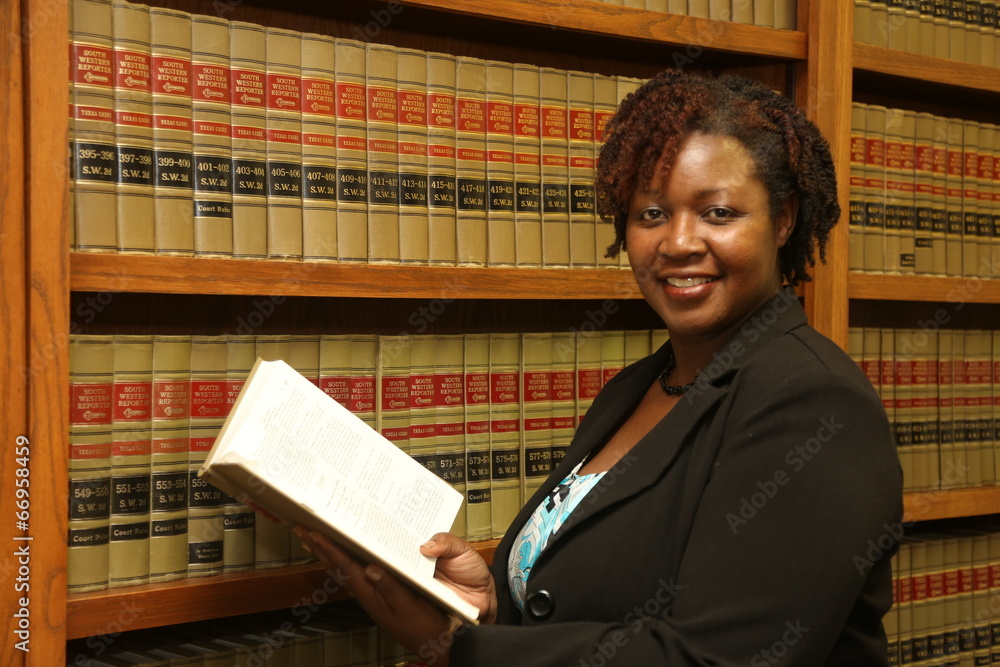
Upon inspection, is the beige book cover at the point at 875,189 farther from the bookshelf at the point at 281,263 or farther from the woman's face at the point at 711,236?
the woman's face at the point at 711,236

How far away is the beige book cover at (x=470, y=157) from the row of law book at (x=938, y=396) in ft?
2.42

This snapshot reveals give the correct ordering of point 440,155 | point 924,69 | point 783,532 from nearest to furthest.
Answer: point 783,532
point 440,155
point 924,69

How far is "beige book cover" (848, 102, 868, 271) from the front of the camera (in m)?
1.66

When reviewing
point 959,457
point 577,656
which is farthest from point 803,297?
point 577,656

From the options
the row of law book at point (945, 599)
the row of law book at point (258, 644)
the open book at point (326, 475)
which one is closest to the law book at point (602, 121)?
the open book at point (326, 475)

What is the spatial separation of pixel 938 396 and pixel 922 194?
1.26 feet

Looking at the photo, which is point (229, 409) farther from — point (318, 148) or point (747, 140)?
point (747, 140)

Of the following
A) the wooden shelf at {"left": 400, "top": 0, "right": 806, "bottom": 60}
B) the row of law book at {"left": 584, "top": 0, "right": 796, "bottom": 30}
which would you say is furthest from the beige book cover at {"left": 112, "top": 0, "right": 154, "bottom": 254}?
the row of law book at {"left": 584, "top": 0, "right": 796, "bottom": 30}

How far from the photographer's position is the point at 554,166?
4.77ft

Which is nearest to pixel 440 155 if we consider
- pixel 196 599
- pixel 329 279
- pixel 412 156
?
pixel 412 156

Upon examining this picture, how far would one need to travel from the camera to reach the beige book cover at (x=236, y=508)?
1.24m

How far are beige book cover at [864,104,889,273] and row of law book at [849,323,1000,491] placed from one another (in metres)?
0.14

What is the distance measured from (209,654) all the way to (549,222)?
79 centimetres

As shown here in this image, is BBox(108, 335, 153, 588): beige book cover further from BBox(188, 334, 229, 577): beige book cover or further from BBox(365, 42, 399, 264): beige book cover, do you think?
BBox(365, 42, 399, 264): beige book cover
